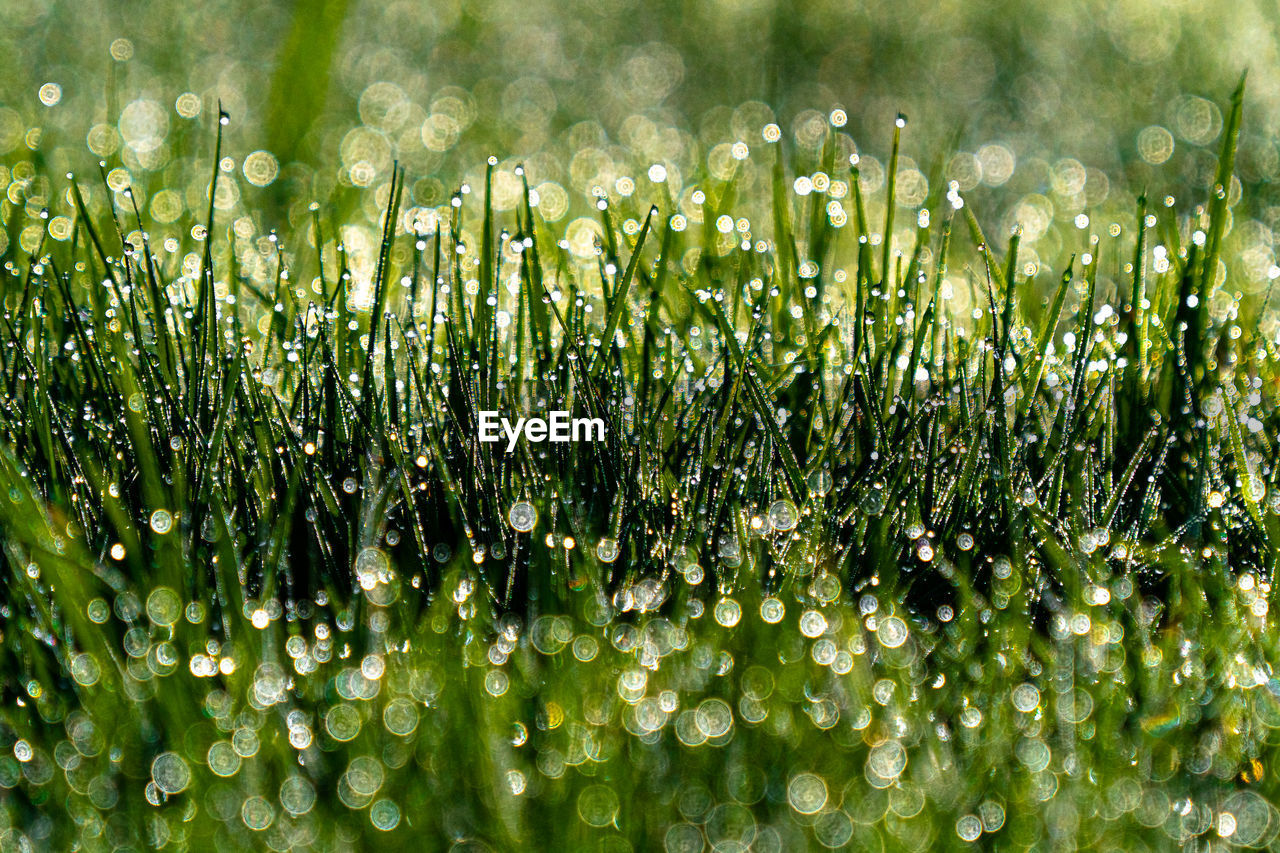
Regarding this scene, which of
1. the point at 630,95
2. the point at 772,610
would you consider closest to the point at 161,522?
the point at 772,610

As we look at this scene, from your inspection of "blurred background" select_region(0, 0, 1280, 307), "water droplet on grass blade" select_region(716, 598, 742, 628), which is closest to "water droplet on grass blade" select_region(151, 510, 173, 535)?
"water droplet on grass blade" select_region(716, 598, 742, 628)

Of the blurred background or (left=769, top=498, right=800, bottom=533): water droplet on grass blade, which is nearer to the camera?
(left=769, top=498, right=800, bottom=533): water droplet on grass blade

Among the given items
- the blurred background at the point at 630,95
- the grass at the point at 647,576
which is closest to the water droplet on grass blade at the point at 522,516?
the grass at the point at 647,576

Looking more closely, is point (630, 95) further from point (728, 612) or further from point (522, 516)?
point (728, 612)

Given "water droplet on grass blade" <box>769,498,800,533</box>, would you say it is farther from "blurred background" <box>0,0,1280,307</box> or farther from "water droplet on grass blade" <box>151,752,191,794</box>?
"blurred background" <box>0,0,1280,307</box>

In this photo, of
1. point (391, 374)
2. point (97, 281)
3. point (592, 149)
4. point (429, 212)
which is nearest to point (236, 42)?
point (592, 149)

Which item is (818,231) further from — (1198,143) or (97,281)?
(1198,143)

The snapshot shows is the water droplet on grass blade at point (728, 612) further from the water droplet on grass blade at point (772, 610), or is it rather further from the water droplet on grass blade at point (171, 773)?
the water droplet on grass blade at point (171, 773)
